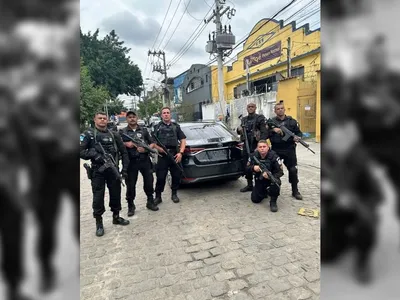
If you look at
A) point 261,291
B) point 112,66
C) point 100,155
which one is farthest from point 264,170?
point 112,66

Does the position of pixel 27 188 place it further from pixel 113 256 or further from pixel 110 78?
pixel 110 78

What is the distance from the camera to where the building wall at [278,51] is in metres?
15.5

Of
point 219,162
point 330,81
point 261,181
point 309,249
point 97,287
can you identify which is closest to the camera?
point 330,81

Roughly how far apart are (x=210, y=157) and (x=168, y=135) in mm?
846

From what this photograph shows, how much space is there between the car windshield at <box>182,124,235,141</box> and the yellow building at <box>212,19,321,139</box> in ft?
20.8

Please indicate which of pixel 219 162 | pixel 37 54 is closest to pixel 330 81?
pixel 37 54

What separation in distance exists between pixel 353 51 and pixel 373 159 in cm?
32

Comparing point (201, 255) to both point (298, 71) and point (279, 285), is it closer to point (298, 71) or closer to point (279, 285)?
point (279, 285)

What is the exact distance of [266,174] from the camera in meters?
3.95

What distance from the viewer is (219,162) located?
4676 millimetres

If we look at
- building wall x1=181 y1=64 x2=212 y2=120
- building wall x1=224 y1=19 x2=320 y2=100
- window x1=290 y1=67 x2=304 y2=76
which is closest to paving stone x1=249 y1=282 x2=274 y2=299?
building wall x1=224 y1=19 x2=320 y2=100

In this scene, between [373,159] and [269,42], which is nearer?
[373,159]

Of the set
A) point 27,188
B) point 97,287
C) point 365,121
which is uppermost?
point 365,121

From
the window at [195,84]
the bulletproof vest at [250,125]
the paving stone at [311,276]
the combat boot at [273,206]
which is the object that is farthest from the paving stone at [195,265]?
the window at [195,84]
